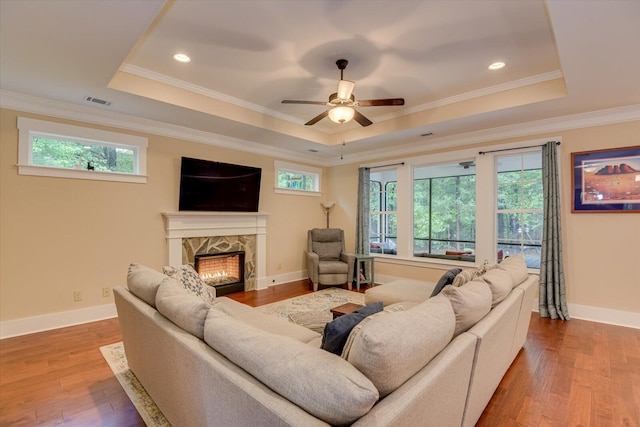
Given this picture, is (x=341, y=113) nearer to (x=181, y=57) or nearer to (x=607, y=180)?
(x=181, y=57)

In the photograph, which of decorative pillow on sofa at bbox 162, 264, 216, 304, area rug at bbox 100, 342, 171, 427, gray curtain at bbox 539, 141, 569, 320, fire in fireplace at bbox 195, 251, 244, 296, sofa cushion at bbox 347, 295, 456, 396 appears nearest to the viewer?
sofa cushion at bbox 347, 295, 456, 396

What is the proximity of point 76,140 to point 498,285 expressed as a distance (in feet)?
15.6

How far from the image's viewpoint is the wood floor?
6.59 feet

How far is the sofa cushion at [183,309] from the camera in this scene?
153cm

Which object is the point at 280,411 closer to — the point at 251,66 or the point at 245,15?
the point at 245,15

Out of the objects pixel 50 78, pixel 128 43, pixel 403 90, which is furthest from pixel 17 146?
pixel 403 90

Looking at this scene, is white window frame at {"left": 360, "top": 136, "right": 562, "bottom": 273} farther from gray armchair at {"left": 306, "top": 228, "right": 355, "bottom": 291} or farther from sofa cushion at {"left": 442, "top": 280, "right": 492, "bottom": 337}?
sofa cushion at {"left": 442, "top": 280, "right": 492, "bottom": 337}

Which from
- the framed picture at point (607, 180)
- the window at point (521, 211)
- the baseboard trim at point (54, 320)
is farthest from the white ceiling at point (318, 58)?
the baseboard trim at point (54, 320)

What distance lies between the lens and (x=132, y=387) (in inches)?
91.5

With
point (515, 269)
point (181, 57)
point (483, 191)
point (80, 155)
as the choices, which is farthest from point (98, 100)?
point (483, 191)

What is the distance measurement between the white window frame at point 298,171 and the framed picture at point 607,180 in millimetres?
4292

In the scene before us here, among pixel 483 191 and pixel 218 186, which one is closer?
pixel 483 191

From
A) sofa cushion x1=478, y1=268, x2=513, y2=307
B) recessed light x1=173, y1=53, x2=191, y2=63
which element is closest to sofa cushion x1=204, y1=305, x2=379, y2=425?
sofa cushion x1=478, y1=268, x2=513, y2=307

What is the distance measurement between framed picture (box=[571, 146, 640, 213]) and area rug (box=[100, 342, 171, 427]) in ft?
16.5
